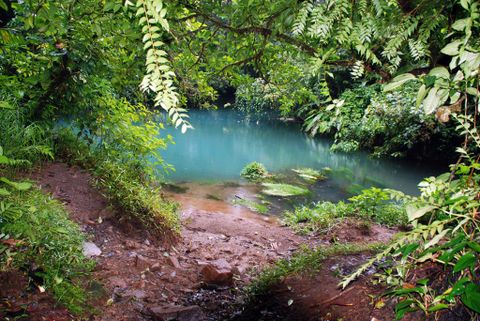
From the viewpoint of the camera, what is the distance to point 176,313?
274cm

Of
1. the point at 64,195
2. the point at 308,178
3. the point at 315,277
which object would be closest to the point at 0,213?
the point at 64,195

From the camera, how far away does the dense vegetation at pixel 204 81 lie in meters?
1.25

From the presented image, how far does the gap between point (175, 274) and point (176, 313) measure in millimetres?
816

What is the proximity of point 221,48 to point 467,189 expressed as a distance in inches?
85.3

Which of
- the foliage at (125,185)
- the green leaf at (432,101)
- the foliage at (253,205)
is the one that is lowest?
the foliage at (253,205)

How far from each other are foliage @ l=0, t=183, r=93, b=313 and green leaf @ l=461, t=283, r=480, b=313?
6.39ft

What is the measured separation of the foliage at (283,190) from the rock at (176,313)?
21.0 feet

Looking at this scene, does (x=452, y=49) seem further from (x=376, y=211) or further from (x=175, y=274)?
(x=376, y=211)

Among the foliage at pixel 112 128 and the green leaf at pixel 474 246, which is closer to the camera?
the green leaf at pixel 474 246

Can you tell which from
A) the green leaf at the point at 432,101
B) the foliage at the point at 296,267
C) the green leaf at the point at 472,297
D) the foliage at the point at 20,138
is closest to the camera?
the green leaf at the point at 472,297

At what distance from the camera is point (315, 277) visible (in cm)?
302

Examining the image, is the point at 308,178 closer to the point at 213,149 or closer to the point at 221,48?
the point at 213,149

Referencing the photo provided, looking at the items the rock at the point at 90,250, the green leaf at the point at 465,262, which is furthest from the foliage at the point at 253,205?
the green leaf at the point at 465,262

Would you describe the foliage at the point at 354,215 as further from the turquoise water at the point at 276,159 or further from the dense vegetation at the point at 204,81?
the turquoise water at the point at 276,159
